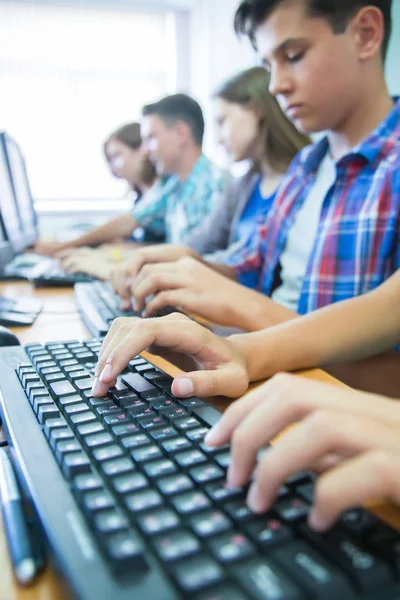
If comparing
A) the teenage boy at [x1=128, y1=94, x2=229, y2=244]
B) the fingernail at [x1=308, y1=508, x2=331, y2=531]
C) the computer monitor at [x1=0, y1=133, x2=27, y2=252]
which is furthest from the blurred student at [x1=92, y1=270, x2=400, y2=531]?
the teenage boy at [x1=128, y1=94, x2=229, y2=244]

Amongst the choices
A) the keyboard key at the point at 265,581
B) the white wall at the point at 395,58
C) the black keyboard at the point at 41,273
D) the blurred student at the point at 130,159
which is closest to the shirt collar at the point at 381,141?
the white wall at the point at 395,58

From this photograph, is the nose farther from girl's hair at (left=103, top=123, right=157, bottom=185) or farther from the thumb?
girl's hair at (left=103, top=123, right=157, bottom=185)

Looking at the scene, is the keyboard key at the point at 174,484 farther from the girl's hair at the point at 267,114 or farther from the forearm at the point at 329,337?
the girl's hair at the point at 267,114

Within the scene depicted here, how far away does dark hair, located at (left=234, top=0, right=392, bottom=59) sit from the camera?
0.81m

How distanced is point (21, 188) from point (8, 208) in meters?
0.32

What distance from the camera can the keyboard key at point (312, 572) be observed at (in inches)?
8.0

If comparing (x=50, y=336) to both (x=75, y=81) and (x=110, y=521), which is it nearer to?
(x=110, y=521)

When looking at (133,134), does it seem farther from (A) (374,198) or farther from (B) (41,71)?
(A) (374,198)

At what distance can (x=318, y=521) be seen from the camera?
23cm

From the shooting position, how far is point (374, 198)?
784mm

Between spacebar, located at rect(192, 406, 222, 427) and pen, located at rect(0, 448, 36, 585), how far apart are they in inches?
4.9

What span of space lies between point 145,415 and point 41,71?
3.07 m

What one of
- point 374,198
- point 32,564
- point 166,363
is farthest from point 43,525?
point 374,198

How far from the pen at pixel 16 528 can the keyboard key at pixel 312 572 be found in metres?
0.12
